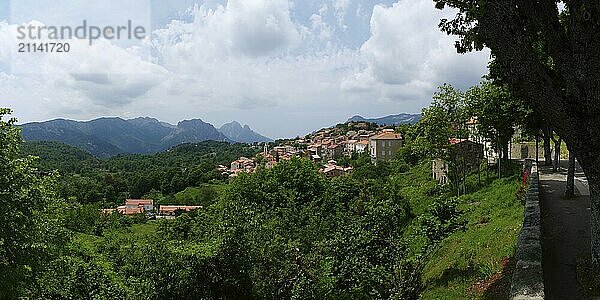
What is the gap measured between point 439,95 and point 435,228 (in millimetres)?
15521

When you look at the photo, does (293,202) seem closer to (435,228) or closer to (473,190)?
(435,228)

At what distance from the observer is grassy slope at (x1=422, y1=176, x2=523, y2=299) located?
877 cm

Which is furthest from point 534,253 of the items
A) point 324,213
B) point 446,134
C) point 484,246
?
point 446,134

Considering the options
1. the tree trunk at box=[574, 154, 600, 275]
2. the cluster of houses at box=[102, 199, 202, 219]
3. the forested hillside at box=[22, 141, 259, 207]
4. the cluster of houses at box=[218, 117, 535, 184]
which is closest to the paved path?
the tree trunk at box=[574, 154, 600, 275]

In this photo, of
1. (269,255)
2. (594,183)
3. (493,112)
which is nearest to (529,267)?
(594,183)

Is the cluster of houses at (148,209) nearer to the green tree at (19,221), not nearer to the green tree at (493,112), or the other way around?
the green tree at (493,112)

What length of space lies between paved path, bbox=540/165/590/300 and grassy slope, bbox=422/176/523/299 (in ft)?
2.44

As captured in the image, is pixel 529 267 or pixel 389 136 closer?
pixel 529 267

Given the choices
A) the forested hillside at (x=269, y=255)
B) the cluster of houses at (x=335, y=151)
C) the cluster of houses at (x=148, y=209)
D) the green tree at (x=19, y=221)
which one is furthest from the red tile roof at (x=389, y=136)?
the green tree at (x=19, y=221)

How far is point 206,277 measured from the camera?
11.1 metres

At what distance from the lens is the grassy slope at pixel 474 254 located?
345 inches

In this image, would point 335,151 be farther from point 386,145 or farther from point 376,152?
point 386,145

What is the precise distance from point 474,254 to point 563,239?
1.99 meters

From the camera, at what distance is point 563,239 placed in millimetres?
9109
